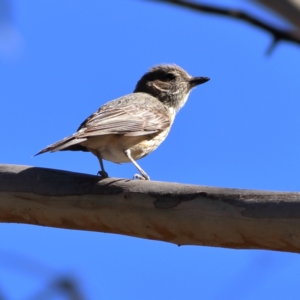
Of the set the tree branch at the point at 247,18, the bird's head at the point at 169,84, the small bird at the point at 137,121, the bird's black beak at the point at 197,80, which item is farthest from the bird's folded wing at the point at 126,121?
the tree branch at the point at 247,18

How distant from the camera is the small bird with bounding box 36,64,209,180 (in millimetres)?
5731

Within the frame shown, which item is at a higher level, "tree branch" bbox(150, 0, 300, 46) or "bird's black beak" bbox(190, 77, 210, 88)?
"tree branch" bbox(150, 0, 300, 46)

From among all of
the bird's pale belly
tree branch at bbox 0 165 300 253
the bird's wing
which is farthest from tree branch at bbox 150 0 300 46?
the bird's pale belly

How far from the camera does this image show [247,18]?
2045 millimetres

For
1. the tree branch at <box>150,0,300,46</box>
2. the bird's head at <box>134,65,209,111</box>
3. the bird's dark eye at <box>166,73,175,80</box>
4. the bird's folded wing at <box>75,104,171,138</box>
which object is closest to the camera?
the tree branch at <box>150,0,300,46</box>

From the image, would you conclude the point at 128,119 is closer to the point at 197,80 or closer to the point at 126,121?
the point at 126,121

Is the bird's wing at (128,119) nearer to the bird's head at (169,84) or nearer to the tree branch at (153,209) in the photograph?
the bird's head at (169,84)

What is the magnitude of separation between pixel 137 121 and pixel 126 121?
231mm

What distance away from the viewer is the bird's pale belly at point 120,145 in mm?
5858

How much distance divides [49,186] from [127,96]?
11.7ft

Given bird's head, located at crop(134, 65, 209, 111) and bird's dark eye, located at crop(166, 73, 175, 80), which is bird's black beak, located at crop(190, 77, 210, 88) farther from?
bird's dark eye, located at crop(166, 73, 175, 80)

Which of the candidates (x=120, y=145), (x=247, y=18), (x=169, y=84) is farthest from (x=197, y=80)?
(x=247, y=18)

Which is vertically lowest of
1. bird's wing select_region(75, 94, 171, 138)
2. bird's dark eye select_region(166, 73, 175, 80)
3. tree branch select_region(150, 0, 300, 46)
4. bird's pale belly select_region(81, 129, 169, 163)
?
bird's pale belly select_region(81, 129, 169, 163)

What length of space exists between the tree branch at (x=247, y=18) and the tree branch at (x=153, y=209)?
166 centimetres
